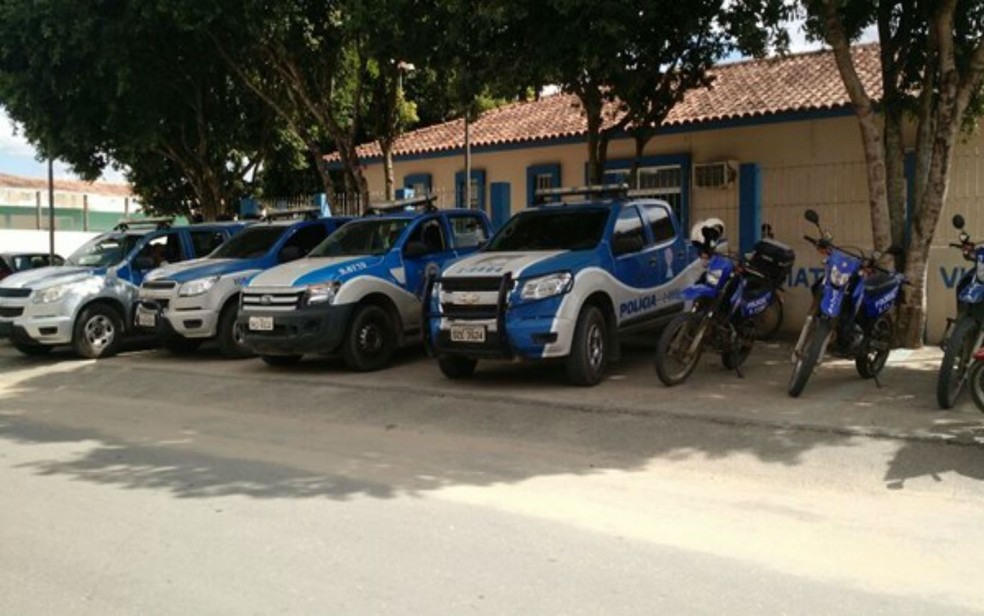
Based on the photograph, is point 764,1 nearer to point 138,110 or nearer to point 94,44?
point 94,44

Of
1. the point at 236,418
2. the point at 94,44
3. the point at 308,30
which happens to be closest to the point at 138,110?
the point at 94,44

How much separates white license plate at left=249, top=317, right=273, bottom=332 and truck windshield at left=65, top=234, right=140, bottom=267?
407cm

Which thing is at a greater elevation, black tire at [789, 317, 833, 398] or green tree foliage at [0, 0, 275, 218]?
green tree foliage at [0, 0, 275, 218]

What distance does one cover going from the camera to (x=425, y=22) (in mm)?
11938

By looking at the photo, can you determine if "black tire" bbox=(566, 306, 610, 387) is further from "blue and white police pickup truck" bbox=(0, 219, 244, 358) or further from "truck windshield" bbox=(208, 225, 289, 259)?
"blue and white police pickup truck" bbox=(0, 219, 244, 358)

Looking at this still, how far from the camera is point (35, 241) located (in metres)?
34.3

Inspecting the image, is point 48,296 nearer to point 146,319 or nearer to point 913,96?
point 146,319

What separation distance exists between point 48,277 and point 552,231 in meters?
7.31

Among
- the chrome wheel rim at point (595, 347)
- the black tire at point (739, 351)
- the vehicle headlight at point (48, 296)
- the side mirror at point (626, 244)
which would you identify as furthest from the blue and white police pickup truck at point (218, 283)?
the black tire at point (739, 351)

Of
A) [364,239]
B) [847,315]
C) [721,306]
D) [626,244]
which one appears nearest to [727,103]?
[626,244]

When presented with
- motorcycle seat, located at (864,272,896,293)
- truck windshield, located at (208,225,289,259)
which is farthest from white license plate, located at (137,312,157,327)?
motorcycle seat, located at (864,272,896,293)

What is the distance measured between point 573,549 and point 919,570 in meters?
1.73

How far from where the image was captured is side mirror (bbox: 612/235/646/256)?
31.8 ft

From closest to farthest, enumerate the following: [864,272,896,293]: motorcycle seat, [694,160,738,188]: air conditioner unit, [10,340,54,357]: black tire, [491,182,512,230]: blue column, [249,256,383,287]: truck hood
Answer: [864,272,896,293]: motorcycle seat → [249,256,383,287]: truck hood → [10,340,54,357]: black tire → [694,160,738,188]: air conditioner unit → [491,182,512,230]: blue column
